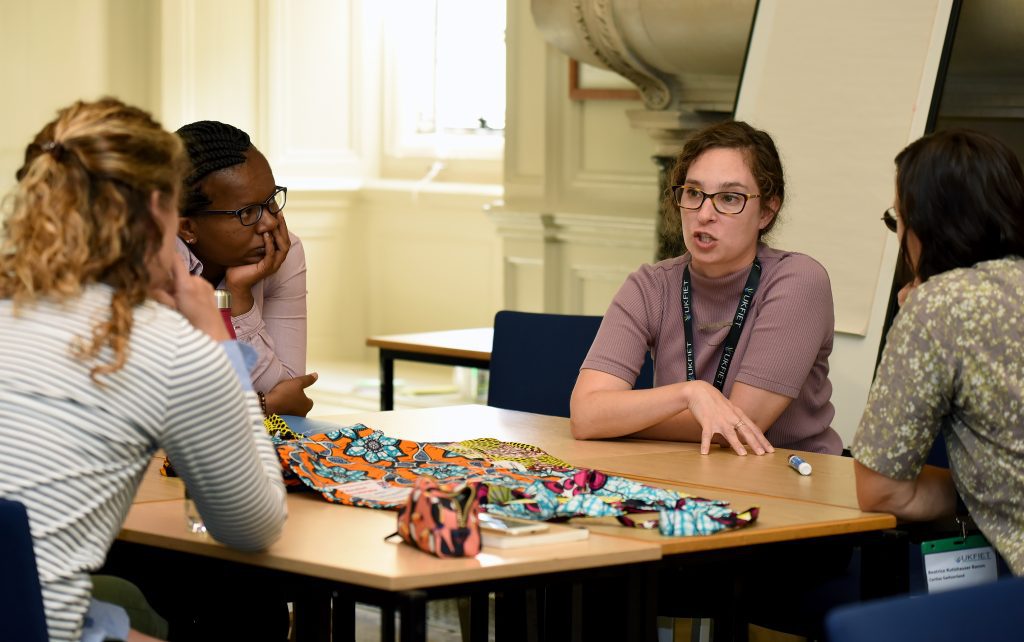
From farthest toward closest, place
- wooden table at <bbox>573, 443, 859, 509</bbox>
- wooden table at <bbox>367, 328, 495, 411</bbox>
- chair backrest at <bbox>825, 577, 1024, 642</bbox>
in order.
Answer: wooden table at <bbox>367, 328, 495, 411</bbox>, wooden table at <bbox>573, 443, 859, 509</bbox>, chair backrest at <bbox>825, 577, 1024, 642</bbox>

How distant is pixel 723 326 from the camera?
2.79 meters

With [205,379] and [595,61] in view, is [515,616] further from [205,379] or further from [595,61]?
[595,61]

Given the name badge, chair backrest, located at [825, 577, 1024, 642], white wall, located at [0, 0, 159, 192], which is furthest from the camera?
white wall, located at [0, 0, 159, 192]

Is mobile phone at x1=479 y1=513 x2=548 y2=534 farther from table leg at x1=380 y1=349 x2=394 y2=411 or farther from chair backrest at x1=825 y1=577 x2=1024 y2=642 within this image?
table leg at x1=380 y1=349 x2=394 y2=411

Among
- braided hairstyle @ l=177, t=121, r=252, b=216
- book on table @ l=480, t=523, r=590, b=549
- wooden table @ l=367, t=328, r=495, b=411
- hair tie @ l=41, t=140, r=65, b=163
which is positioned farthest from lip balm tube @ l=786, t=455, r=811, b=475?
wooden table @ l=367, t=328, r=495, b=411

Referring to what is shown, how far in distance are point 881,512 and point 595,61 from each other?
3192 millimetres

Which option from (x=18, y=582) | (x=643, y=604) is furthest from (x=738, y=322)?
(x=18, y=582)

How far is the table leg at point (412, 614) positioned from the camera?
5.50ft

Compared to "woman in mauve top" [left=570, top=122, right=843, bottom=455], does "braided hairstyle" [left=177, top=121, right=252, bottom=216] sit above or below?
above

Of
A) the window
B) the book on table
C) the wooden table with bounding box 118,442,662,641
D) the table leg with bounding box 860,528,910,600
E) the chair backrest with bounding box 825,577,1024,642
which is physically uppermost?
the window

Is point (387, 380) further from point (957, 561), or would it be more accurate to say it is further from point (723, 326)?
point (957, 561)

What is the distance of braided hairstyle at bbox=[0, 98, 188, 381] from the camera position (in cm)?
159

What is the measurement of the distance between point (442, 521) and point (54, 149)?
0.65 m

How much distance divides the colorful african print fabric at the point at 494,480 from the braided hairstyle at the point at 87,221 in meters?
0.55
